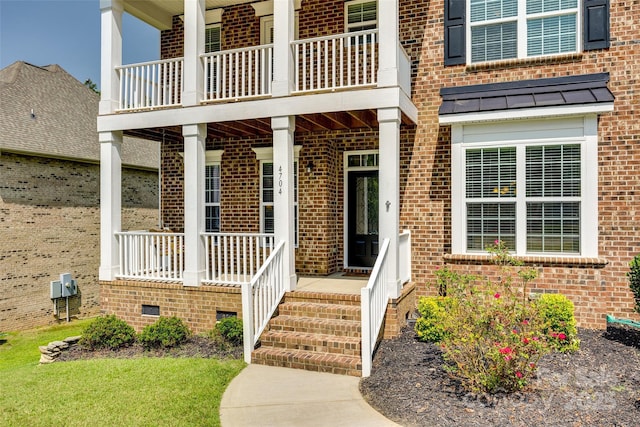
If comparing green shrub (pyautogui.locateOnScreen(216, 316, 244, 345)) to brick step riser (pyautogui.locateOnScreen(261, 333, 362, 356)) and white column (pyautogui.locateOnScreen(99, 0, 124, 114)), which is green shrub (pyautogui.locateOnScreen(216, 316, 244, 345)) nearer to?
brick step riser (pyautogui.locateOnScreen(261, 333, 362, 356))

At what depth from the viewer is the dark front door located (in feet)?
34.8

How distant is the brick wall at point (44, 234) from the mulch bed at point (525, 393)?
36.6 feet

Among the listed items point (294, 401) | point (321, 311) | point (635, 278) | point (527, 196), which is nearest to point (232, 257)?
point (321, 311)

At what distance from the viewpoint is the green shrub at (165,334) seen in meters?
8.06

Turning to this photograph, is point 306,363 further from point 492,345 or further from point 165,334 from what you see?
point 165,334

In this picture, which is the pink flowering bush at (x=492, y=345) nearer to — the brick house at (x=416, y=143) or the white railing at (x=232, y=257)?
the brick house at (x=416, y=143)

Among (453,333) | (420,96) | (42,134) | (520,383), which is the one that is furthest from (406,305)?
(42,134)

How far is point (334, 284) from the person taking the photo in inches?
354

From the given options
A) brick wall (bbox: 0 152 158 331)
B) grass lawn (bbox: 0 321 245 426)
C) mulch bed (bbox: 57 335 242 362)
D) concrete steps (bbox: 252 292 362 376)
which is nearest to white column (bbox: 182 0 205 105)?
concrete steps (bbox: 252 292 362 376)

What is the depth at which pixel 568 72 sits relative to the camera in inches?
332

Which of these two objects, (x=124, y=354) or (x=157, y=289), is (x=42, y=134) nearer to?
(x=157, y=289)

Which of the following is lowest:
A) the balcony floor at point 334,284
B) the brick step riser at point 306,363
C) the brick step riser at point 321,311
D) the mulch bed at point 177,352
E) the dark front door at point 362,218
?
the mulch bed at point 177,352

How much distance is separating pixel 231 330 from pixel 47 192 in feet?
31.3

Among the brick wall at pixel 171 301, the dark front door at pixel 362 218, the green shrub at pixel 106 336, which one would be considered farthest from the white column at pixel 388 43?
the green shrub at pixel 106 336
